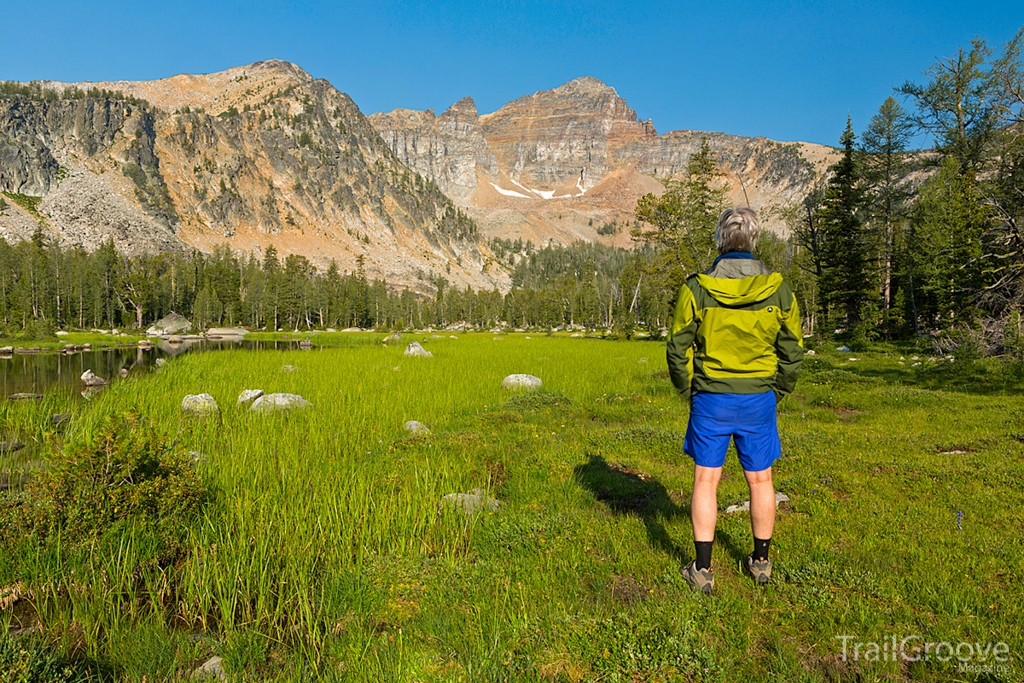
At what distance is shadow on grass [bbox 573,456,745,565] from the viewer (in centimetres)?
529

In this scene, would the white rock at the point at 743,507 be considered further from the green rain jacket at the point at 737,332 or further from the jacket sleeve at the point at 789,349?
the green rain jacket at the point at 737,332

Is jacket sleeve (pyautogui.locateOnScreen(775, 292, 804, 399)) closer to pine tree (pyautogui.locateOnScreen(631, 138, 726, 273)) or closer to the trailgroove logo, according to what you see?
the trailgroove logo

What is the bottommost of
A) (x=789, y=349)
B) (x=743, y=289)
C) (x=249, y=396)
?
(x=249, y=396)

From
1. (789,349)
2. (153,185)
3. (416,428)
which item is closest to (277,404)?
(416,428)

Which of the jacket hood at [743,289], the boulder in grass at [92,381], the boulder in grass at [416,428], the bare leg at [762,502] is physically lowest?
the boulder in grass at [92,381]

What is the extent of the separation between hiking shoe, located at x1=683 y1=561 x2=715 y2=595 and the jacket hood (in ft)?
7.89

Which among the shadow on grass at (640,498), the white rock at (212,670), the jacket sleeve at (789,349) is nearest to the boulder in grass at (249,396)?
the shadow on grass at (640,498)

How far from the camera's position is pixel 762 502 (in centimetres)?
441

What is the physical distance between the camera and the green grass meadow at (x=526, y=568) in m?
3.55

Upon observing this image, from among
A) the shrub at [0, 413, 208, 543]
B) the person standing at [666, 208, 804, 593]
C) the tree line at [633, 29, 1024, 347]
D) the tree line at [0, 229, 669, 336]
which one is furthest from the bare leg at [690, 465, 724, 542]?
the tree line at [0, 229, 669, 336]

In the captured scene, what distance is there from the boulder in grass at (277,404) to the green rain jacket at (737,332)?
10.8 metres

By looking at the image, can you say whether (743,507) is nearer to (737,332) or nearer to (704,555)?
(704,555)

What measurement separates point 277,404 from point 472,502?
8.13 m

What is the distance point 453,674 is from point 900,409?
14378 mm
